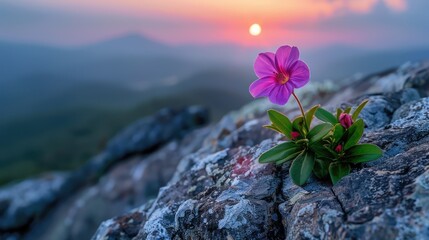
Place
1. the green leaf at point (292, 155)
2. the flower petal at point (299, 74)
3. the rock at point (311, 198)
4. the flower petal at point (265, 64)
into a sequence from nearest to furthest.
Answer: the rock at point (311, 198), the flower petal at point (299, 74), the flower petal at point (265, 64), the green leaf at point (292, 155)

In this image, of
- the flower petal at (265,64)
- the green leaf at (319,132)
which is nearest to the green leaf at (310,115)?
the green leaf at (319,132)

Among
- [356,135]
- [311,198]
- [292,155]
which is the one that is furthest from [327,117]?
[311,198]

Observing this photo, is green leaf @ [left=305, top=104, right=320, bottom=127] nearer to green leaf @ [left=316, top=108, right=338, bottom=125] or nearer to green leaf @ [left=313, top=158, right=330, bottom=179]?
green leaf @ [left=316, top=108, right=338, bottom=125]

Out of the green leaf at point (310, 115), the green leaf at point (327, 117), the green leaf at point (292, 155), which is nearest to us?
the green leaf at point (292, 155)

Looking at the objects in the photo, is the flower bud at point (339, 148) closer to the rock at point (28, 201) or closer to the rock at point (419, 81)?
the rock at point (419, 81)

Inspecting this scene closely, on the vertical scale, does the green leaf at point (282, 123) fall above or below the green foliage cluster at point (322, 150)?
above

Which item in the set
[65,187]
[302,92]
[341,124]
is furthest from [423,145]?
[65,187]

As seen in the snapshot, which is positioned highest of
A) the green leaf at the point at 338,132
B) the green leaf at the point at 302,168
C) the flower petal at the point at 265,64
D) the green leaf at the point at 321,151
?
the flower petal at the point at 265,64

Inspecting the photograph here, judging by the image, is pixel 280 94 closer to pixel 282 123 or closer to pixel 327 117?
pixel 282 123
